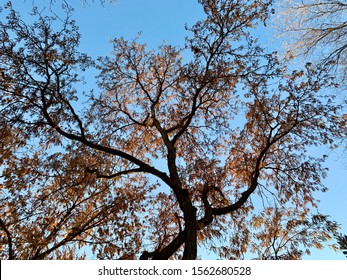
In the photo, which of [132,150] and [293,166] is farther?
[132,150]

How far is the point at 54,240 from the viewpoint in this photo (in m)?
9.29

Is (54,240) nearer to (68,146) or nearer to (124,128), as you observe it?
(68,146)

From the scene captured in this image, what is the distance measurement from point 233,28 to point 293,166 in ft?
15.5

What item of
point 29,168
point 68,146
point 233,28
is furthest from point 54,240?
point 233,28

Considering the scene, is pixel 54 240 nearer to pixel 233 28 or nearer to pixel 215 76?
pixel 215 76

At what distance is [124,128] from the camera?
1277 cm

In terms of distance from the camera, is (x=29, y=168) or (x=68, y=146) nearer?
(x=29, y=168)

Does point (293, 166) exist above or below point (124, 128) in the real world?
below

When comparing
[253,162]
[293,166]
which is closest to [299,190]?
[293,166]

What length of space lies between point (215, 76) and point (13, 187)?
22.2 feet

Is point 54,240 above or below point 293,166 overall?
below

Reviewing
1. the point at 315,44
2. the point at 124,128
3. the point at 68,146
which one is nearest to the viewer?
the point at 315,44
